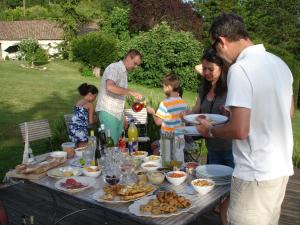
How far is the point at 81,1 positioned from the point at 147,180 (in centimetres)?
3138

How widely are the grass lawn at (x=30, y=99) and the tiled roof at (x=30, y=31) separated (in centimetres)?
1517

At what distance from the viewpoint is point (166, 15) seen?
25375 millimetres

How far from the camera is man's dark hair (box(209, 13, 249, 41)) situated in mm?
1948

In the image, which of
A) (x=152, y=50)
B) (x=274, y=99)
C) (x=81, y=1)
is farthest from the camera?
(x=81, y=1)

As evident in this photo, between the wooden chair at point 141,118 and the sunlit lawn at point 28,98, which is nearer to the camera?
the wooden chair at point 141,118

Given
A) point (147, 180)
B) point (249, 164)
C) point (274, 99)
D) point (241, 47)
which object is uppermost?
point (241, 47)

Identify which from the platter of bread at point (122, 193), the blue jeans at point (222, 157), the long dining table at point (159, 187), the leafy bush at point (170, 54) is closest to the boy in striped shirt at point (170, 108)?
the blue jeans at point (222, 157)

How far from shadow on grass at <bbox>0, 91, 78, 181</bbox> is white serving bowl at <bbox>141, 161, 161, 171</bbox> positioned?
3298mm

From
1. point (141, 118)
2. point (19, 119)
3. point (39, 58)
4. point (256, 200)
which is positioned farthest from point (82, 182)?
point (39, 58)

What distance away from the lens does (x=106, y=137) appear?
3.52 metres

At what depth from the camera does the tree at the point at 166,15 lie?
25344 millimetres

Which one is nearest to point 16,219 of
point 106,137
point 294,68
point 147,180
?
point 106,137

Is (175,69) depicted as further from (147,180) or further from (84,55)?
(147,180)

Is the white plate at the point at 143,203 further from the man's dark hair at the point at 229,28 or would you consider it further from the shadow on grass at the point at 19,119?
the shadow on grass at the point at 19,119
